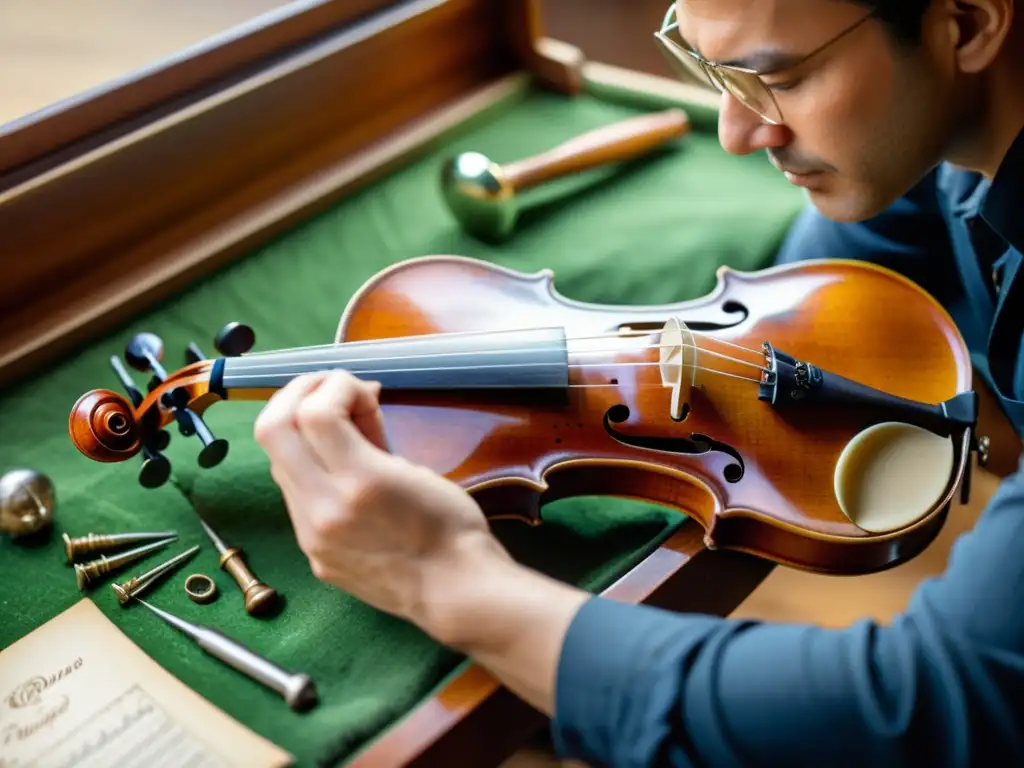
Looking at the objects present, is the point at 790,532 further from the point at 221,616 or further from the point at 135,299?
the point at 135,299

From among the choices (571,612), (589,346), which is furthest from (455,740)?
(589,346)

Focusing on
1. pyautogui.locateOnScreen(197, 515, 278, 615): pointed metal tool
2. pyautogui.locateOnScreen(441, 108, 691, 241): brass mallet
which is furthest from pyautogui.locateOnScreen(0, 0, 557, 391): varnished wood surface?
pyautogui.locateOnScreen(197, 515, 278, 615): pointed metal tool

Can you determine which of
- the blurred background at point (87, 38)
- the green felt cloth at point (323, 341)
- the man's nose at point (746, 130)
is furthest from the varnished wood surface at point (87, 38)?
the man's nose at point (746, 130)

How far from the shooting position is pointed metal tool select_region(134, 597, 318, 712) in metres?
0.81

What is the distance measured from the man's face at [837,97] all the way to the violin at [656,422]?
7.6 inches

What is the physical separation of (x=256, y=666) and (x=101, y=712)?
0.13 metres

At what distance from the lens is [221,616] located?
0.90 metres

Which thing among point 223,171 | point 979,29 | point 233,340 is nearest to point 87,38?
point 223,171

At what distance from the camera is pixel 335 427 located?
2.38ft

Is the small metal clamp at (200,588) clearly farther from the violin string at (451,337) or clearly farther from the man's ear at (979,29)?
the man's ear at (979,29)

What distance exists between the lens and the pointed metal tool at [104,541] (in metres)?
0.95

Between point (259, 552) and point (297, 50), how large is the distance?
0.83 meters

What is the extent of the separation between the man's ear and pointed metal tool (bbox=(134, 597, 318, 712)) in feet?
2.70

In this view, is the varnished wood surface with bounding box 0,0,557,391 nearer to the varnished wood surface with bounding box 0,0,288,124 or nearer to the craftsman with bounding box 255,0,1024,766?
the varnished wood surface with bounding box 0,0,288,124
